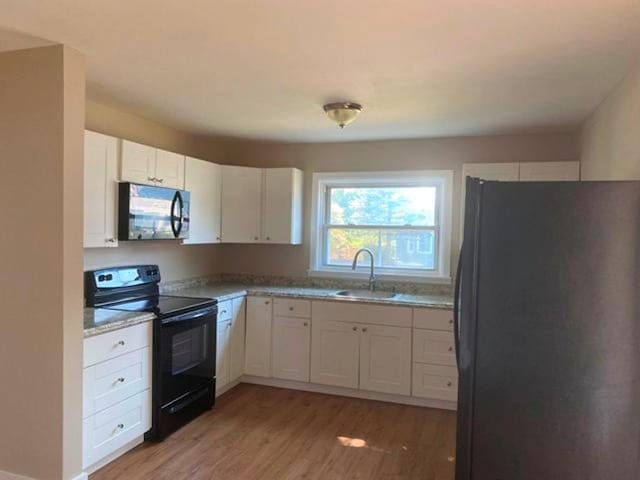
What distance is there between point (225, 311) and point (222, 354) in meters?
0.36

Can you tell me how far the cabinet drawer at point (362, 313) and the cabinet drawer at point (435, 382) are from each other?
→ 1.26 feet

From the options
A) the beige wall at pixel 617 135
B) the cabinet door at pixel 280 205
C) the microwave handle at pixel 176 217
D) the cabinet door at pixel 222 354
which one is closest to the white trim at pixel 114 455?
the cabinet door at pixel 222 354

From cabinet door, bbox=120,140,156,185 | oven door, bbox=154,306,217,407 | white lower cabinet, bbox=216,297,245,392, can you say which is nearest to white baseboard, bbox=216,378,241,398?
white lower cabinet, bbox=216,297,245,392

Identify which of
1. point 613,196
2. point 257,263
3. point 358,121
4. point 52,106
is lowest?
point 257,263

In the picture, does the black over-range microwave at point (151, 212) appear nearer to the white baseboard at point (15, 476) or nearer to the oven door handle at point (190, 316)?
the oven door handle at point (190, 316)

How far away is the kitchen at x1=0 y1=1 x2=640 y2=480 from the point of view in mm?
2379

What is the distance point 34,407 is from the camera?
242 centimetres

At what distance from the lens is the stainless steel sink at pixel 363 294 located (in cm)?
398

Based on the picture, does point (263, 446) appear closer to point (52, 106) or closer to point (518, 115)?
point (52, 106)

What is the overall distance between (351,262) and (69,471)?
9.47 ft

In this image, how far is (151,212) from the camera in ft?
11.2

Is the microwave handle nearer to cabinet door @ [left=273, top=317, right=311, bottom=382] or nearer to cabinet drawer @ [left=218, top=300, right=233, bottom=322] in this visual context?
cabinet drawer @ [left=218, top=300, right=233, bottom=322]

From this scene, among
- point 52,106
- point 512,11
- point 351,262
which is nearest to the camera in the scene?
point 512,11

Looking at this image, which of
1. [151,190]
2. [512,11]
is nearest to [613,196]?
[512,11]
